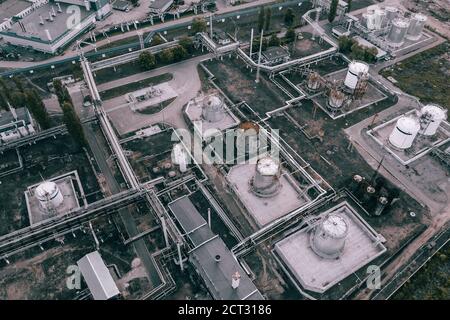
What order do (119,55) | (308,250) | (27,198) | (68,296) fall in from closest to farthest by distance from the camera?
(68,296) < (308,250) < (27,198) < (119,55)

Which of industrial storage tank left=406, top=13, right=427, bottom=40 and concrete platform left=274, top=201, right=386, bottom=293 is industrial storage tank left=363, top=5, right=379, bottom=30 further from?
concrete platform left=274, top=201, right=386, bottom=293

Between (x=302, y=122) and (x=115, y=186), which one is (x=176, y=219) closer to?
(x=115, y=186)

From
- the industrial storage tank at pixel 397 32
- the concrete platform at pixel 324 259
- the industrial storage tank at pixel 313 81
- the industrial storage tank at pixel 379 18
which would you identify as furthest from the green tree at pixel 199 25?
the concrete platform at pixel 324 259

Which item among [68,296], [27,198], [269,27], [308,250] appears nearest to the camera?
[68,296]

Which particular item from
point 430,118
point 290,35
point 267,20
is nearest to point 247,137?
point 430,118

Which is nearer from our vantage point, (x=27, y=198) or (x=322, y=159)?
(x=27, y=198)

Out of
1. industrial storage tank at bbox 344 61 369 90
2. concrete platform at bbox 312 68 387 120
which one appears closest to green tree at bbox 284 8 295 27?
concrete platform at bbox 312 68 387 120

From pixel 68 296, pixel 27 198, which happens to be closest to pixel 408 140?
pixel 68 296
